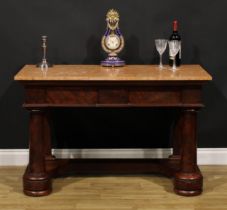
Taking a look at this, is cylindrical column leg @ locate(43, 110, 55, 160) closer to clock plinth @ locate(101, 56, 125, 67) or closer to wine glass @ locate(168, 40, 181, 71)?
clock plinth @ locate(101, 56, 125, 67)

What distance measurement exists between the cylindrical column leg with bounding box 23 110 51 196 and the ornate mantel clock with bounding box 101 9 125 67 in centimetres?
61

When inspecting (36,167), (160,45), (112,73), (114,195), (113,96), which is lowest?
(114,195)

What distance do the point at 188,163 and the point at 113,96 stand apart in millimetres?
606

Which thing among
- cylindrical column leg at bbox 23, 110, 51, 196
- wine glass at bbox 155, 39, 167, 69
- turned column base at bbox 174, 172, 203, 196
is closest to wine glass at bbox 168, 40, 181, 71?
wine glass at bbox 155, 39, 167, 69

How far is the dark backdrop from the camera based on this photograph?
416 cm

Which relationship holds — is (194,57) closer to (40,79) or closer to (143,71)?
(143,71)

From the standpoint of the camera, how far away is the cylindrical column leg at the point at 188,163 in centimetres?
371

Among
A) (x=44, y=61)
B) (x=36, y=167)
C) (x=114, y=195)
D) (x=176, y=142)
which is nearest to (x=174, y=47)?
(x=176, y=142)

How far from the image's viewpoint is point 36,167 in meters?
3.74

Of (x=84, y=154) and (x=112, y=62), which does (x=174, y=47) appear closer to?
(x=112, y=62)

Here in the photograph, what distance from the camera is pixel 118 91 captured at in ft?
11.9

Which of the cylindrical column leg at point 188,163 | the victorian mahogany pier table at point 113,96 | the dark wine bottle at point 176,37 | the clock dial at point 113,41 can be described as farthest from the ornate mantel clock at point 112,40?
the cylindrical column leg at point 188,163

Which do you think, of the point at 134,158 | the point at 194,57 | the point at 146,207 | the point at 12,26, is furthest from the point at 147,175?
the point at 12,26

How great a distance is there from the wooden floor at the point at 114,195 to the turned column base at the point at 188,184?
0.14 feet
